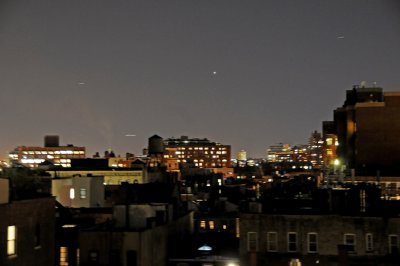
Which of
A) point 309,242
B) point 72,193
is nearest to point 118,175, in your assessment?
point 72,193

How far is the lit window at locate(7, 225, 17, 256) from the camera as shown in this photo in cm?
2444

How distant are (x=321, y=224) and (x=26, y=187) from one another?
1723 cm

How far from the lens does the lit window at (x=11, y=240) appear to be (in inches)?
962

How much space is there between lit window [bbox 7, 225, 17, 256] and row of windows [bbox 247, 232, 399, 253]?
16810mm

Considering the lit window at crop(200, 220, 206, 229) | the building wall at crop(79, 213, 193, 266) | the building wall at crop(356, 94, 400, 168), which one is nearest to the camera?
the building wall at crop(79, 213, 193, 266)

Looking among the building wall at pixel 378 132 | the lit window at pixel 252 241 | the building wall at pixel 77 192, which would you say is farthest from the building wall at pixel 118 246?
the building wall at pixel 378 132

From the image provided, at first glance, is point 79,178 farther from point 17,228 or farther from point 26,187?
point 17,228

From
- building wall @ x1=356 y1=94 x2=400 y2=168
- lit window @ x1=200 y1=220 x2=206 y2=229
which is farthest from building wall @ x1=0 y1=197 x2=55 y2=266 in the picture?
building wall @ x1=356 y1=94 x2=400 y2=168

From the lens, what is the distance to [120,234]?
111ft

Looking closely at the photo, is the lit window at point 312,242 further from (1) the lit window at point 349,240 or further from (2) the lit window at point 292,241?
(1) the lit window at point 349,240

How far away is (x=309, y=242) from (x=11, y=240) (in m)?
19.0

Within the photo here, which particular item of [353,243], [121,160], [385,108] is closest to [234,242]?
[353,243]

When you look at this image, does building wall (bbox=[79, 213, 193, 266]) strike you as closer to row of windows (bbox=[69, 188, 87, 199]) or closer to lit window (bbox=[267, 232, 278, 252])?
lit window (bbox=[267, 232, 278, 252])

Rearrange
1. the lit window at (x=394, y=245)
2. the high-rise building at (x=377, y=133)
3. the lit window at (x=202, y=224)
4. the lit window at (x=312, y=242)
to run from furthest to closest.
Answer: the high-rise building at (x=377, y=133) → the lit window at (x=202, y=224) → the lit window at (x=312, y=242) → the lit window at (x=394, y=245)
